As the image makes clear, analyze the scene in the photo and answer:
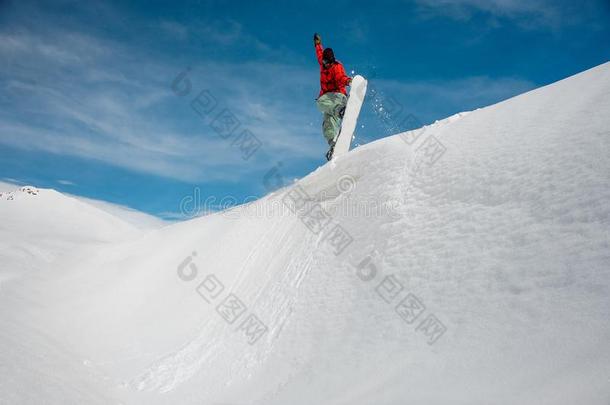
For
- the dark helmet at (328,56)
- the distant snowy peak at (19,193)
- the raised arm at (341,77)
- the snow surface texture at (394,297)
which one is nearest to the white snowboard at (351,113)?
the raised arm at (341,77)

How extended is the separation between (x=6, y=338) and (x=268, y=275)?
12.2 feet

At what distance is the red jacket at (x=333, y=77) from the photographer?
31.1ft

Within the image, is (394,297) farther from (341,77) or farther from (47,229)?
(47,229)

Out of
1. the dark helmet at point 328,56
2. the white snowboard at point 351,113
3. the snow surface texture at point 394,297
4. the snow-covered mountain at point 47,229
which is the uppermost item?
the snow-covered mountain at point 47,229

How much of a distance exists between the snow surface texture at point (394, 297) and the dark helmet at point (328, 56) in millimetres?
3103

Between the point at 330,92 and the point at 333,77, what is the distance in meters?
0.38

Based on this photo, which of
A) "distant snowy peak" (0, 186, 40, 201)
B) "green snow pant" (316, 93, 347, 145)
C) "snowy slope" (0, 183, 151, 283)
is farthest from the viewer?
"distant snowy peak" (0, 186, 40, 201)

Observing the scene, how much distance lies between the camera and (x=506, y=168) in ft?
14.1

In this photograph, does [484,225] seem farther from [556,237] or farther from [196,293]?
[196,293]

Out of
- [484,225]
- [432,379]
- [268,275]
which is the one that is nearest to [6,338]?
[268,275]

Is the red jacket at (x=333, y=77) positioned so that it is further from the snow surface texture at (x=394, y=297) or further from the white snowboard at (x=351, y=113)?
the snow surface texture at (x=394, y=297)

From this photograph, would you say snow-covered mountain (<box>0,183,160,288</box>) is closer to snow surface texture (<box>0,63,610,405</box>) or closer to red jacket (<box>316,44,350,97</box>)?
snow surface texture (<box>0,63,610,405</box>)

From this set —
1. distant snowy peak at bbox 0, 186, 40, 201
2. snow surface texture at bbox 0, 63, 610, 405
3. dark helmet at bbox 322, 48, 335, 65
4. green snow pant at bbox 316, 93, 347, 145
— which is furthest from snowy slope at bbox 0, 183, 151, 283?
dark helmet at bbox 322, 48, 335, 65

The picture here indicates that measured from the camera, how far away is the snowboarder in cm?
948
